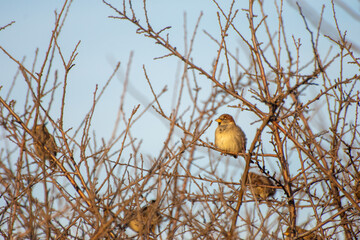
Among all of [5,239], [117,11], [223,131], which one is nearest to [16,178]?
[5,239]

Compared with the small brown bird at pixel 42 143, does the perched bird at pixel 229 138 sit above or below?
above

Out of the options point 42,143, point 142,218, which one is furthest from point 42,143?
point 142,218

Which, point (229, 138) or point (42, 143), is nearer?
point (42, 143)

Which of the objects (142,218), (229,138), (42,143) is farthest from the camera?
(229,138)

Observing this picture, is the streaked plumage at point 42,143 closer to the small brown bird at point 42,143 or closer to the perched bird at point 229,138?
the small brown bird at point 42,143

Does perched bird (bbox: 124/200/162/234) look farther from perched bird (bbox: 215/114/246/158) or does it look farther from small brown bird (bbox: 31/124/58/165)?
perched bird (bbox: 215/114/246/158)

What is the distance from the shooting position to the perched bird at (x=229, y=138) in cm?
684

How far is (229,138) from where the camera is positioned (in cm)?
690

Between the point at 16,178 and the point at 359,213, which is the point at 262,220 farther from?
the point at 16,178

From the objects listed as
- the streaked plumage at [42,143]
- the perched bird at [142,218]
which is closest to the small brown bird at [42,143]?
the streaked plumage at [42,143]

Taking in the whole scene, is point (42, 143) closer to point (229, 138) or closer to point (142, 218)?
point (142, 218)

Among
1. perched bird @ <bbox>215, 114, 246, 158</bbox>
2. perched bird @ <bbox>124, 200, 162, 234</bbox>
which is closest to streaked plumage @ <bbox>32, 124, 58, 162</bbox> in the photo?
perched bird @ <bbox>124, 200, 162, 234</bbox>

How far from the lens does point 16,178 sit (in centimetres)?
304

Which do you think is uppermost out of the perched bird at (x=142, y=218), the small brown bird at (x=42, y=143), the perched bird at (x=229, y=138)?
the perched bird at (x=229, y=138)
